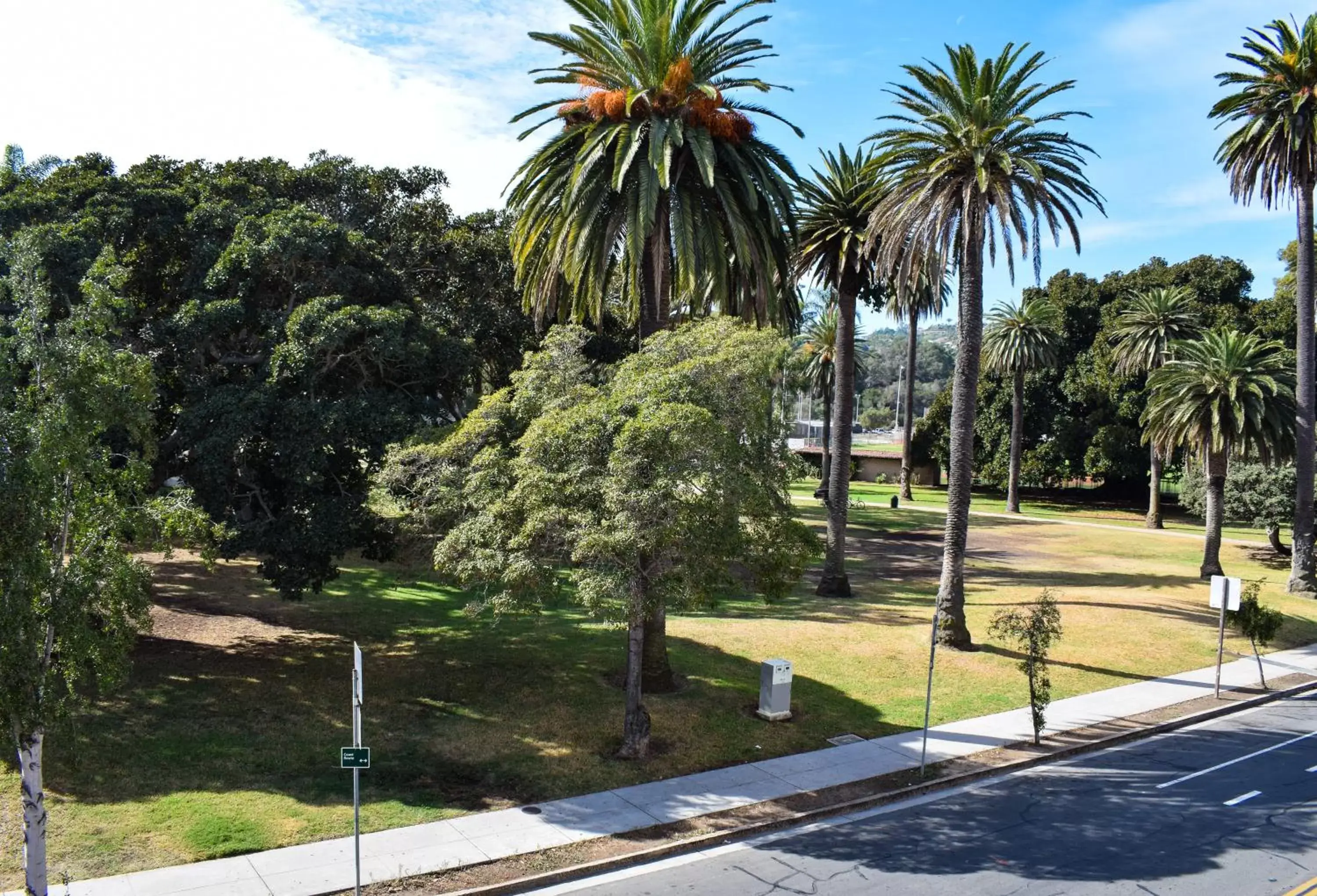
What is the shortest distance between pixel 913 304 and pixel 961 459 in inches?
1208

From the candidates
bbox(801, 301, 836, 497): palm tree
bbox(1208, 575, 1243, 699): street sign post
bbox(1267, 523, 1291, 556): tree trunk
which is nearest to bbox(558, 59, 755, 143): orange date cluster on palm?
bbox(1208, 575, 1243, 699): street sign post

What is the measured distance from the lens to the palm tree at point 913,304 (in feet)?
77.4

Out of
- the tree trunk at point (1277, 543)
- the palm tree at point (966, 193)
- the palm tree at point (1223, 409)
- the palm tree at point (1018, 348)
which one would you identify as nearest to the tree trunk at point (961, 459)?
the palm tree at point (966, 193)

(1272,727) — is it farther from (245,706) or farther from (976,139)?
(245,706)

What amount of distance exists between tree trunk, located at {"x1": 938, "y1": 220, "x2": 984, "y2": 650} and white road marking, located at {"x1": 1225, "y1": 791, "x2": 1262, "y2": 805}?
8849 millimetres

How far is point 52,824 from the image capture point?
1203 cm

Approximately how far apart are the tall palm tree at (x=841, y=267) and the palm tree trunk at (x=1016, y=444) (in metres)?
34.1

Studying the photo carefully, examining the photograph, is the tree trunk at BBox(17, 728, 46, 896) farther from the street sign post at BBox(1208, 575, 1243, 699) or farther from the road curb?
the street sign post at BBox(1208, 575, 1243, 699)

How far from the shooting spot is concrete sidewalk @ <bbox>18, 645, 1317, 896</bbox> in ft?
35.4

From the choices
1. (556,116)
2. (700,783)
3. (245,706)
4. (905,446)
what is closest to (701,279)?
(556,116)

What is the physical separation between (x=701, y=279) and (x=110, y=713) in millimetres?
14368

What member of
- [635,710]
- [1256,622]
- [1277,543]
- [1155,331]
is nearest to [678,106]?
[635,710]

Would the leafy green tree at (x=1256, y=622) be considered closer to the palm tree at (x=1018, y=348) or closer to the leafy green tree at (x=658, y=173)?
the leafy green tree at (x=658, y=173)

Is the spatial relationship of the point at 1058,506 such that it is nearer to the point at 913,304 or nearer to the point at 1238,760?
the point at 913,304
